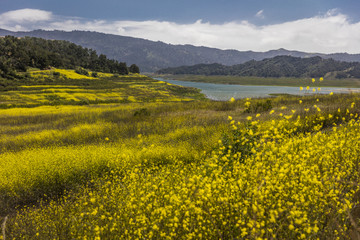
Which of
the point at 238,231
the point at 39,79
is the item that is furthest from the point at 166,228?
the point at 39,79

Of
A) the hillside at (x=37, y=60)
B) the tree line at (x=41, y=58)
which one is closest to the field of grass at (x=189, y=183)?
the hillside at (x=37, y=60)

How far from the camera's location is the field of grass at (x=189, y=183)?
8.75 ft

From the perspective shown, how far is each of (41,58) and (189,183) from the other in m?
77.0

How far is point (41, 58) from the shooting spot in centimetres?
6309

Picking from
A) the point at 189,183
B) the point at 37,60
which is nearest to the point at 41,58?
the point at 37,60

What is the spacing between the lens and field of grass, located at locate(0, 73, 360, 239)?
8.75ft

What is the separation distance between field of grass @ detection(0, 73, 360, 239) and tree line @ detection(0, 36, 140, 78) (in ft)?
172

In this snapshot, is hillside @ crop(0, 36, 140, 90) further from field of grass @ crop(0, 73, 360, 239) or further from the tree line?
field of grass @ crop(0, 73, 360, 239)

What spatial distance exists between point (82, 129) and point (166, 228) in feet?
32.0

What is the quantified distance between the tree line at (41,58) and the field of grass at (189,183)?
52.3 metres

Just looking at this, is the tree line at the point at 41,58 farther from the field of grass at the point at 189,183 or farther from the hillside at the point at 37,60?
the field of grass at the point at 189,183

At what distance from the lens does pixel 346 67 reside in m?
174

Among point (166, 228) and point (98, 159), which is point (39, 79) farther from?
point (166, 228)

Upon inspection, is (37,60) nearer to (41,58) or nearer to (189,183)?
(41,58)
